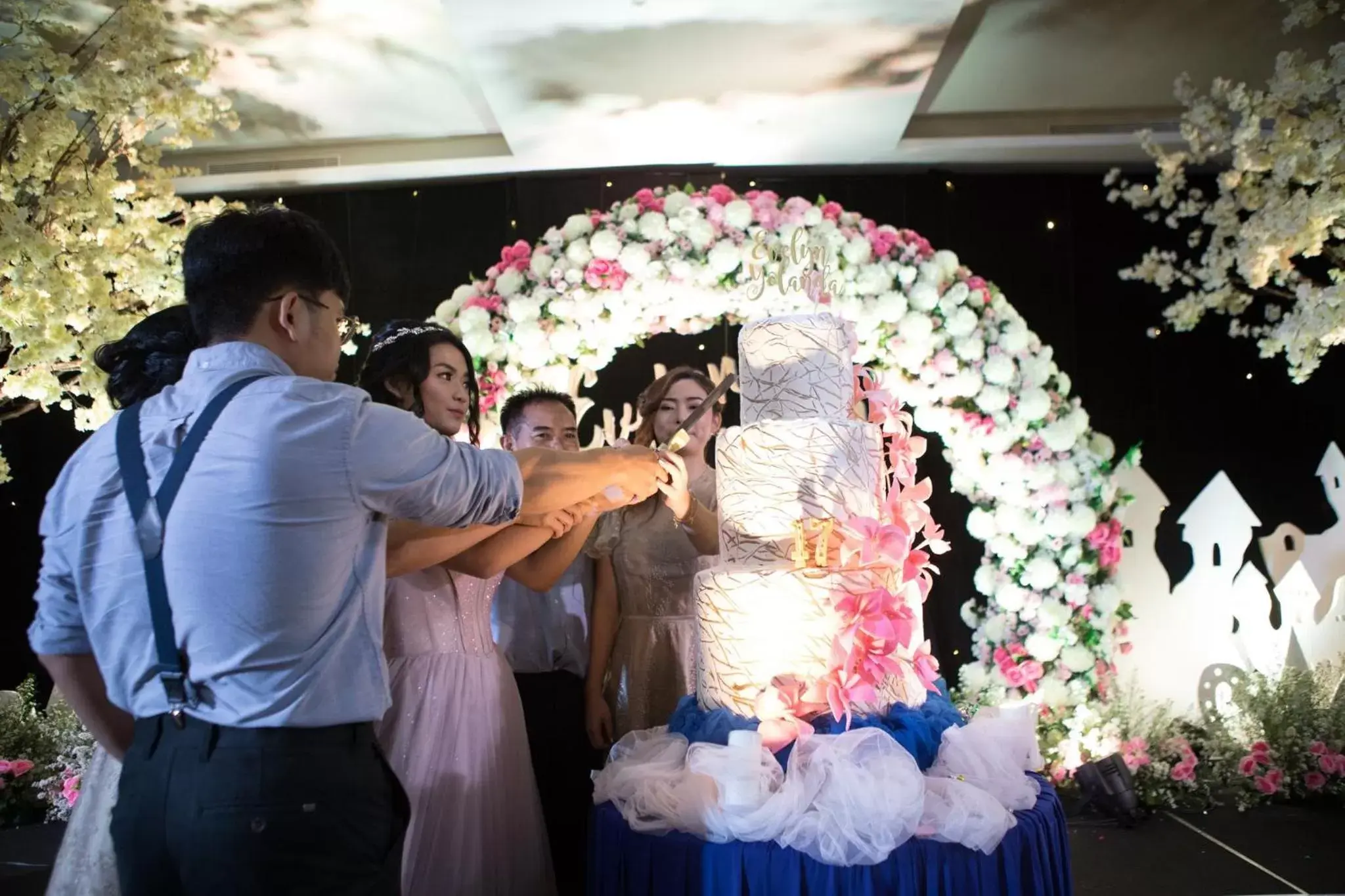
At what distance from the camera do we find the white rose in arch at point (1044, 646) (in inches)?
192

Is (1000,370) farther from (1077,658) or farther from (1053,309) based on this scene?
(1053,309)

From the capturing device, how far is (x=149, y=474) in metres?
1.42

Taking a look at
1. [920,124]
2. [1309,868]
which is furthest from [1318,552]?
[920,124]

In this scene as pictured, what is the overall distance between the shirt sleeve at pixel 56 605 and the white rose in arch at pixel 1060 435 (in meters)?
4.09

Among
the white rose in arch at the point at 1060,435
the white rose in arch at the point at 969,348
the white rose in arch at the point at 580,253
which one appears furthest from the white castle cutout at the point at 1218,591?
the white rose in arch at the point at 580,253

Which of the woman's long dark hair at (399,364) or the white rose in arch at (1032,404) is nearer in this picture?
the woman's long dark hair at (399,364)

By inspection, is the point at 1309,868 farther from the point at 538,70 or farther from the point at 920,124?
the point at 538,70

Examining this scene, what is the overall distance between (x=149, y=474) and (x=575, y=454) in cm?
73

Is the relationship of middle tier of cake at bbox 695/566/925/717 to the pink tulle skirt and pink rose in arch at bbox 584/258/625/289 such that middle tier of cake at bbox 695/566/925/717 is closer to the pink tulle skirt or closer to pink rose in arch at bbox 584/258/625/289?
the pink tulle skirt

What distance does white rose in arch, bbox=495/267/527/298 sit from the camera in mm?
4715

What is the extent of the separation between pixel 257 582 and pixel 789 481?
1242mm

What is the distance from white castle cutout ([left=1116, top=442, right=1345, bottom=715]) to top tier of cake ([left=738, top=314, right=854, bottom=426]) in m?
3.81

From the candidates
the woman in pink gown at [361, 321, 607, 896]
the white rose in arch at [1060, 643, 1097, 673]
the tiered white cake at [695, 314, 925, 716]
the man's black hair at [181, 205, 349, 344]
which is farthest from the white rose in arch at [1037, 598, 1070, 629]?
the man's black hair at [181, 205, 349, 344]

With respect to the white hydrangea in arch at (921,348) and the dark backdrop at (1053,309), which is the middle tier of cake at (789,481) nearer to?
the white hydrangea in arch at (921,348)
